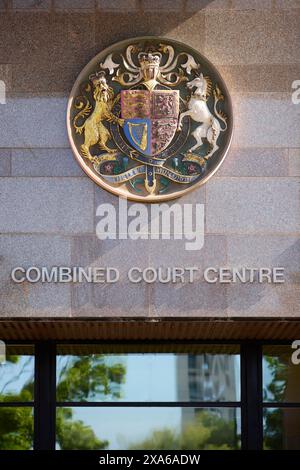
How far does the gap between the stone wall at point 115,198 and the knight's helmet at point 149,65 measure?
0.32m

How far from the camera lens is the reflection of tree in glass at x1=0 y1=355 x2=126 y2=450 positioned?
551 inches

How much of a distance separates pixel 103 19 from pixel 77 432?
6.20m

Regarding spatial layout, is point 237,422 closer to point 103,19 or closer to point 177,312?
point 177,312

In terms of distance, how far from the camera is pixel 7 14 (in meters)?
12.0

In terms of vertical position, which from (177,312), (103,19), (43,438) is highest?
(103,19)

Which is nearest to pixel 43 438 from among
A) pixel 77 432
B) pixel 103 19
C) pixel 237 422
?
pixel 77 432

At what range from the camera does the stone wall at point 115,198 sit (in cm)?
1164

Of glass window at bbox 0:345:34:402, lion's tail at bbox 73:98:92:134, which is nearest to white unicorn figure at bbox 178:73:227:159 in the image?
lion's tail at bbox 73:98:92:134

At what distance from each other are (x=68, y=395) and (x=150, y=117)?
4427 mm

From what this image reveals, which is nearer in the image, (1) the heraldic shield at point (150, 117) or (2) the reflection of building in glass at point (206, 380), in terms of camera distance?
(1) the heraldic shield at point (150, 117)

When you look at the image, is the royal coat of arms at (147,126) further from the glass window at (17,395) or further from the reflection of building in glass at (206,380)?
the reflection of building in glass at (206,380)

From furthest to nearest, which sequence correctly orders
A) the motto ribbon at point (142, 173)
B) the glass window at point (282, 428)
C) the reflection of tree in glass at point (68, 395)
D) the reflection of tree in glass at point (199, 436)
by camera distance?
the reflection of tree in glass at point (199, 436) < the reflection of tree in glass at point (68, 395) < the glass window at point (282, 428) < the motto ribbon at point (142, 173)

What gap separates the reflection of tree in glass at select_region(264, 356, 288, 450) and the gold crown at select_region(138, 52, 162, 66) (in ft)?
13.9

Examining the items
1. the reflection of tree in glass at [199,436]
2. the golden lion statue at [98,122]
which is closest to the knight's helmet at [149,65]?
the golden lion statue at [98,122]
